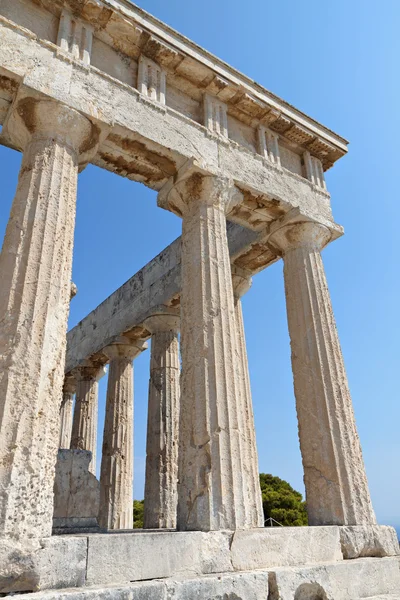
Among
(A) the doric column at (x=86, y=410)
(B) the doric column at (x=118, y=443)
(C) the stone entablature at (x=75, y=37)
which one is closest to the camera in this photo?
(C) the stone entablature at (x=75, y=37)

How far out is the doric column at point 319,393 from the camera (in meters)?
8.73

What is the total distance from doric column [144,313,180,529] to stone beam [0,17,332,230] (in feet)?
17.4

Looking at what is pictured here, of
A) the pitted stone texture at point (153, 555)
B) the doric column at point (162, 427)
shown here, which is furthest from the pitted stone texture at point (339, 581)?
the doric column at point (162, 427)

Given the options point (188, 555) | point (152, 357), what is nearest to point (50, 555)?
point (188, 555)

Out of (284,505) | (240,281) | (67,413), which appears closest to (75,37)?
(240,281)

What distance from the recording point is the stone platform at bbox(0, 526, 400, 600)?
5090 mm

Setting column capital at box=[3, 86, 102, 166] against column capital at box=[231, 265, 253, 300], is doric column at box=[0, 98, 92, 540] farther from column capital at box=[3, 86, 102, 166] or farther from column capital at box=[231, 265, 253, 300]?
column capital at box=[231, 265, 253, 300]

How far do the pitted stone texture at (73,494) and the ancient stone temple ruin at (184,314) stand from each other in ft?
0.08

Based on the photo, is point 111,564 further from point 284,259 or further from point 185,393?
point 284,259

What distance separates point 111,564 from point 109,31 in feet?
29.0

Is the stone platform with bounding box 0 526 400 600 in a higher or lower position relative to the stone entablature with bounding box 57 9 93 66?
lower

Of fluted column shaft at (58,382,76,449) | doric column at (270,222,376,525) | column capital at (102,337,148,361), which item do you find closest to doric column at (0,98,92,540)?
doric column at (270,222,376,525)

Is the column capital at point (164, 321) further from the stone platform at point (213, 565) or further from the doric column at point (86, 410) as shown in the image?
the stone platform at point (213, 565)

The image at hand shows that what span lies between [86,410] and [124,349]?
10.5ft
